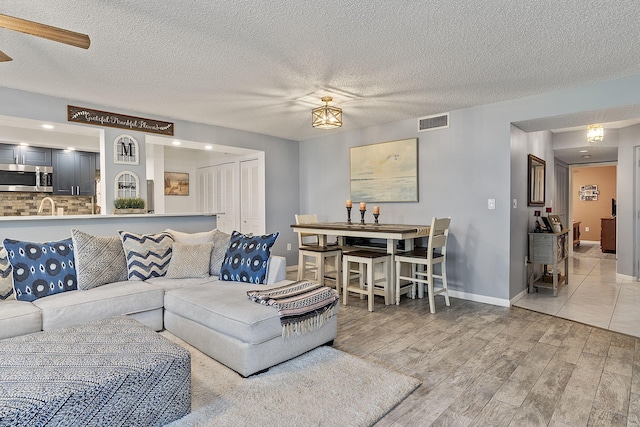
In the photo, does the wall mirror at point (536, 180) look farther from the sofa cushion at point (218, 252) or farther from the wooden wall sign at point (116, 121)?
the wooden wall sign at point (116, 121)

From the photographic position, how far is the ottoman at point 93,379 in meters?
1.46

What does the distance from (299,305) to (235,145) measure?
3.67m

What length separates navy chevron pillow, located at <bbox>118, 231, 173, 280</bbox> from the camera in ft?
11.0

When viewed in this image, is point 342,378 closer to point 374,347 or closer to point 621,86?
point 374,347

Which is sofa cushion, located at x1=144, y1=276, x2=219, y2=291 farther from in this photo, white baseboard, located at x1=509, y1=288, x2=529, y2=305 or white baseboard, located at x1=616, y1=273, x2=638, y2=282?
white baseboard, located at x1=616, y1=273, x2=638, y2=282

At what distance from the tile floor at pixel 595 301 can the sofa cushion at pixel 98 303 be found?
3.91m

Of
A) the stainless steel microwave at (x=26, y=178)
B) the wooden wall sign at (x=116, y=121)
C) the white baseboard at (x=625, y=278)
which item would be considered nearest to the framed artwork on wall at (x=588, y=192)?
the white baseboard at (x=625, y=278)

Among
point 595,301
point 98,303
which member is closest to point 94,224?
point 98,303

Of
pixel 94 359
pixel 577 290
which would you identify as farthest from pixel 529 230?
pixel 94 359

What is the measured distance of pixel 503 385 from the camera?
2.23m

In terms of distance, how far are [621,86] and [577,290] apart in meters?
2.75

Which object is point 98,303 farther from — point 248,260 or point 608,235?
Result: point 608,235

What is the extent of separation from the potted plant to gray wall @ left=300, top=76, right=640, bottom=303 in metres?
3.28

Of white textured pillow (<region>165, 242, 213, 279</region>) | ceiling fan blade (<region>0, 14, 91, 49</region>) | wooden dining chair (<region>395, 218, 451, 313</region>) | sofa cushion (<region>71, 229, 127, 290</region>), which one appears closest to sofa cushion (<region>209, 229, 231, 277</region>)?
white textured pillow (<region>165, 242, 213, 279</region>)
